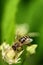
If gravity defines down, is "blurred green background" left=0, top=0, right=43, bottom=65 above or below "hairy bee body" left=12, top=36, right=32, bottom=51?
below

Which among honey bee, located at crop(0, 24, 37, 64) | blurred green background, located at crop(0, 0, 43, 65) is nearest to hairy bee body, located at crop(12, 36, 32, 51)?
honey bee, located at crop(0, 24, 37, 64)

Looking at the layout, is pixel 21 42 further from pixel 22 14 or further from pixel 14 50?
pixel 22 14

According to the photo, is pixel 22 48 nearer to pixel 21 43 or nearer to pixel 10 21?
pixel 21 43

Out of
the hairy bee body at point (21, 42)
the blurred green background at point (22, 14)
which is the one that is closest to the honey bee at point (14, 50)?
the hairy bee body at point (21, 42)

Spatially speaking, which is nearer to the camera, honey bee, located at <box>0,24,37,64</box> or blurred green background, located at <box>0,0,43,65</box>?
honey bee, located at <box>0,24,37,64</box>

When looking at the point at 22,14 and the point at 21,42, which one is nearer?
the point at 21,42

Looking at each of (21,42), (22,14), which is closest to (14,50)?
(21,42)

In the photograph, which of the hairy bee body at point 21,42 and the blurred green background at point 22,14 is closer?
the hairy bee body at point 21,42

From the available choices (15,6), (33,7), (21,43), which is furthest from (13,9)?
(21,43)

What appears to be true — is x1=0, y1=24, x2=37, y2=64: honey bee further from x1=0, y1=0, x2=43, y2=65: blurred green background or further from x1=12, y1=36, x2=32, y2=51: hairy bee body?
x1=0, y1=0, x2=43, y2=65: blurred green background

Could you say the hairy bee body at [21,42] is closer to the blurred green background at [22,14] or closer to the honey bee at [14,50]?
the honey bee at [14,50]

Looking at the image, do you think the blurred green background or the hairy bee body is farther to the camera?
the blurred green background
